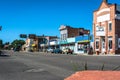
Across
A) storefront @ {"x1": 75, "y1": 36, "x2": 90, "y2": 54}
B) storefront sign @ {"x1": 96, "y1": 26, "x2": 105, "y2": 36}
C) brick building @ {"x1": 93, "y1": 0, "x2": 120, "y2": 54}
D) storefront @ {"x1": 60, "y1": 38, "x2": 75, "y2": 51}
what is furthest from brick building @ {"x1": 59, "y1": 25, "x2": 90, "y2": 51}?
storefront sign @ {"x1": 96, "y1": 26, "x2": 105, "y2": 36}

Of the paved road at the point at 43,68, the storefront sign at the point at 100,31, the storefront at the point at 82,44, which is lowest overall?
the paved road at the point at 43,68

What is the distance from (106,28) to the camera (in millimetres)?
63688

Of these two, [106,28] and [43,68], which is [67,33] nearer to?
[106,28]

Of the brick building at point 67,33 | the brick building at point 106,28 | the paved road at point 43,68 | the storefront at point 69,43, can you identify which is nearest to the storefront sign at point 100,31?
the brick building at point 106,28

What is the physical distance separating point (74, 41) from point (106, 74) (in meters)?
71.4

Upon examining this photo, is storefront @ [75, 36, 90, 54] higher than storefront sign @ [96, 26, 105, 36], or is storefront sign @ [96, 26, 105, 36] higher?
storefront sign @ [96, 26, 105, 36]

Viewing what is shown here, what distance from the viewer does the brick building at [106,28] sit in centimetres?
6069

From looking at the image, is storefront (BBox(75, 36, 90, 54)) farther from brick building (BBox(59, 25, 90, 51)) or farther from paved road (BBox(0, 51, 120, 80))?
paved road (BBox(0, 51, 120, 80))

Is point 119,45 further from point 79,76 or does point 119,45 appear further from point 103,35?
point 79,76

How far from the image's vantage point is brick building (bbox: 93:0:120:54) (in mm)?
60688

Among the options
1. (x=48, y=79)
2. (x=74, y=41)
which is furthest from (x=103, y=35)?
(x=48, y=79)

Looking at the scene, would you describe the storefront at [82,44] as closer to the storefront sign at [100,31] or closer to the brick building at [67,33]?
the storefront sign at [100,31]

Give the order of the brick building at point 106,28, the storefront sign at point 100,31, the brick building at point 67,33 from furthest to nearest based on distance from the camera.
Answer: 1. the brick building at point 67,33
2. the storefront sign at point 100,31
3. the brick building at point 106,28

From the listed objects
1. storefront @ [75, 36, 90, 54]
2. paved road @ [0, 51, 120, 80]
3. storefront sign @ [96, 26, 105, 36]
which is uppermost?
storefront sign @ [96, 26, 105, 36]
